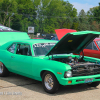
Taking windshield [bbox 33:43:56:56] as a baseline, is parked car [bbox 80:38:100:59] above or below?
below

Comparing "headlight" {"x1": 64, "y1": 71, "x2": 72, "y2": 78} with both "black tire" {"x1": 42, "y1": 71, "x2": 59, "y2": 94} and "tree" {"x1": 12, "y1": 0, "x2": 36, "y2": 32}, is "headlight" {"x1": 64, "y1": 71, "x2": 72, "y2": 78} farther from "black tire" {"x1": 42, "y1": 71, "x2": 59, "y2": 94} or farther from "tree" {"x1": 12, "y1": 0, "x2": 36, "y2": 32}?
"tree" {"x1": 12, "y1": 0, "x2": 36, "y2": 32}

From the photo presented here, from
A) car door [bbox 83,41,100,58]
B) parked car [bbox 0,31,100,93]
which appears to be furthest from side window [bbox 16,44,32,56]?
car door [bbox 83,41,100,58]

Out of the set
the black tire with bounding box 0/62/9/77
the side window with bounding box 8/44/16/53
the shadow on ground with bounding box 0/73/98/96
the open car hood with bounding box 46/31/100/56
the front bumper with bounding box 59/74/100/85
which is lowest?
the shadow on ground with bounding box 0/73/98/96

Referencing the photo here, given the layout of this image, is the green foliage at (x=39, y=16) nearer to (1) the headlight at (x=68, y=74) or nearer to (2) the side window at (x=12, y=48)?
(2) the side window at (x=12, y=48)

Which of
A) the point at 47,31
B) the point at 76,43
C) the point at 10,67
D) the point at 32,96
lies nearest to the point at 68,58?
the point at 76,43

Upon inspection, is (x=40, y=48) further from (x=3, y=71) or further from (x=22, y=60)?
(x=3, y=71)

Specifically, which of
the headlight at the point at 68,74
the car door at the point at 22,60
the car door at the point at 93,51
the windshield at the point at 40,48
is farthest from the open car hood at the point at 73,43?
the car door at the point at 93,51

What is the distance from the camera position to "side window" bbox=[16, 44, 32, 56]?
21.3 feet

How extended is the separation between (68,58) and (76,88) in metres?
0.99

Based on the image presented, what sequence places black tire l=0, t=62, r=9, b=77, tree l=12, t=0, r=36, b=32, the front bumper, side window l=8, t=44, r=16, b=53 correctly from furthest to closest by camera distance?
tree l=12, t=0, r=36, b=32, black tire l=0, t=62, r=9, b=77, side window l=8, t=44, r=16, b=53, the front bumper

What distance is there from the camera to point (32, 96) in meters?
5.40

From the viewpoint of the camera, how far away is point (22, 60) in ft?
21.4

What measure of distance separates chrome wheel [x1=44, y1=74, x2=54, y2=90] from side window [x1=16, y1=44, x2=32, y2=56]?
3.62ft

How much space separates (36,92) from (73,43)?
1.96 m
